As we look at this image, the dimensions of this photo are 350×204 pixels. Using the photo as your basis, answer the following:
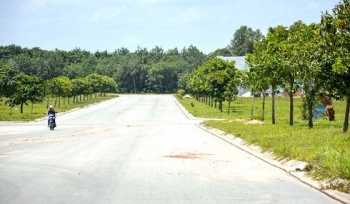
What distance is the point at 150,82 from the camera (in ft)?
551

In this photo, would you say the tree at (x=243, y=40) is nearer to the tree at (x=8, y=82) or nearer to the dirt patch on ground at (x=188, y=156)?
the tree at (x=8, y=82)

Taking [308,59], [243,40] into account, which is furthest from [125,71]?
[308,59]

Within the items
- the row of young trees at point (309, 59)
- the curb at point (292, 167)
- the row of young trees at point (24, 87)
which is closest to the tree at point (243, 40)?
the row of young trees at point (24, 87)

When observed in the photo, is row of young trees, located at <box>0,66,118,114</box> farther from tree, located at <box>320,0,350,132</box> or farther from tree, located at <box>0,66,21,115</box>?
tree, located at <box>320,0,350,132</box>

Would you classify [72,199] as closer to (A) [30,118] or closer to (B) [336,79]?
(B) [336,79]

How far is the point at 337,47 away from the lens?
17.8 m

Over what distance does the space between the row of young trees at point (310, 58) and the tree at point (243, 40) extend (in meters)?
134

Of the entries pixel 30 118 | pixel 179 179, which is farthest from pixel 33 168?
pixel 30 118

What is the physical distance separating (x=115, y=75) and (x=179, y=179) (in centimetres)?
16085

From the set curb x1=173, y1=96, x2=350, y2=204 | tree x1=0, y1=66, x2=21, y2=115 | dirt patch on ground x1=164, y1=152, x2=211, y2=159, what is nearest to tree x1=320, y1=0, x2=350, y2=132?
curb x1=173, y1=96, x2=350, y2=204

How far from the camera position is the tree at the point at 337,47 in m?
16.6

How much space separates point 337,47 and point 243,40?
161 meters

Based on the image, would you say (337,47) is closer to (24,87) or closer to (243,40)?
(24,87)

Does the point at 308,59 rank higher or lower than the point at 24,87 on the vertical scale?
higher
